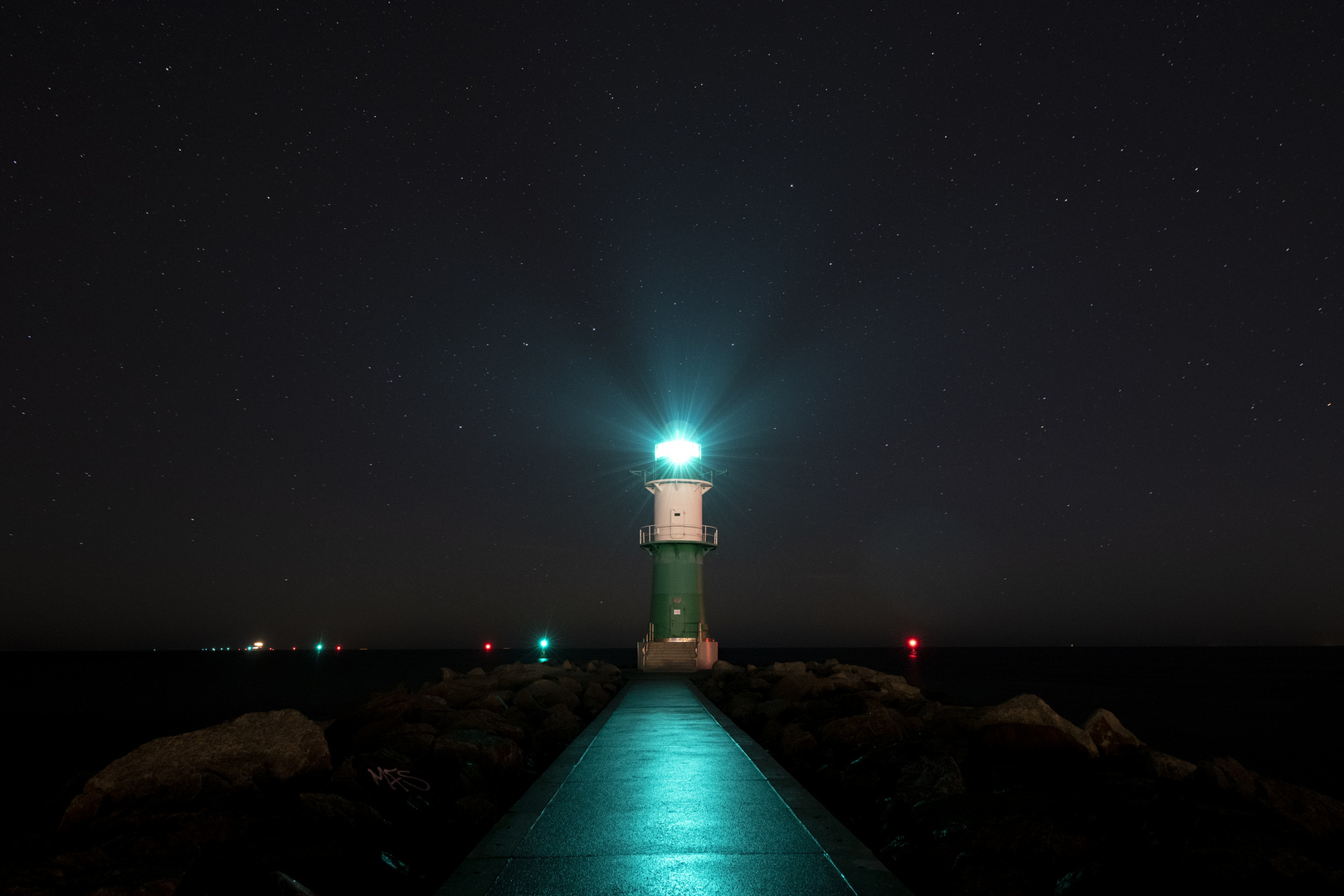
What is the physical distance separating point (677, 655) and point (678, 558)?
2909 mm

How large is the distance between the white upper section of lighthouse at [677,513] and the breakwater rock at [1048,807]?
13.0 metres

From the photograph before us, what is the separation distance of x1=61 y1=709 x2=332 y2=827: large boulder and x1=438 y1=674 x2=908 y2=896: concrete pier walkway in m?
2.97

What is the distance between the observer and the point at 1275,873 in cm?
504

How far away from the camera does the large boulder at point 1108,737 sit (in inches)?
418

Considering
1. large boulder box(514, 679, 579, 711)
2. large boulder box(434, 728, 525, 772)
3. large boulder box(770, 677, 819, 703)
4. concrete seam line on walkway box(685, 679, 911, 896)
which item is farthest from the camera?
large boulder box(770, 677, 819, 703)

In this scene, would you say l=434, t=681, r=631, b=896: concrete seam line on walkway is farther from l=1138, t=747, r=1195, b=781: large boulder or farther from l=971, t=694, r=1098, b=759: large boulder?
l=1138, t=747, r=1195, b=781: large boulder

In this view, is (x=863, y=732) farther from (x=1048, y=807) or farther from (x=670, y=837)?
(x=670, y=837)

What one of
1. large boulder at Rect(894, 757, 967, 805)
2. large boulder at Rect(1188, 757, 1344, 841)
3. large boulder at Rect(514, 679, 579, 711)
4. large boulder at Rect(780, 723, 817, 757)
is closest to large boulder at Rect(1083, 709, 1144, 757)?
large boulder at Rect(1188, 757, 1344, 841)

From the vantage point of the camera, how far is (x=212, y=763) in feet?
27.1

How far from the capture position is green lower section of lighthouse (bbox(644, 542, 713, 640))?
25.1m

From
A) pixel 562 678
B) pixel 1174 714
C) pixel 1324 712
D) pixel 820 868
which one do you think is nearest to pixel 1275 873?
pixel 820 868

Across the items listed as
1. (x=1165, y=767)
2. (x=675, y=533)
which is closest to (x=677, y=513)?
(x=675, y=533)

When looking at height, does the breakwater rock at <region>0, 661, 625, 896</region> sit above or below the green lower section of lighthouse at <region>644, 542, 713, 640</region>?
below

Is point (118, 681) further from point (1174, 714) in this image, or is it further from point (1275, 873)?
point (1275, 873)
